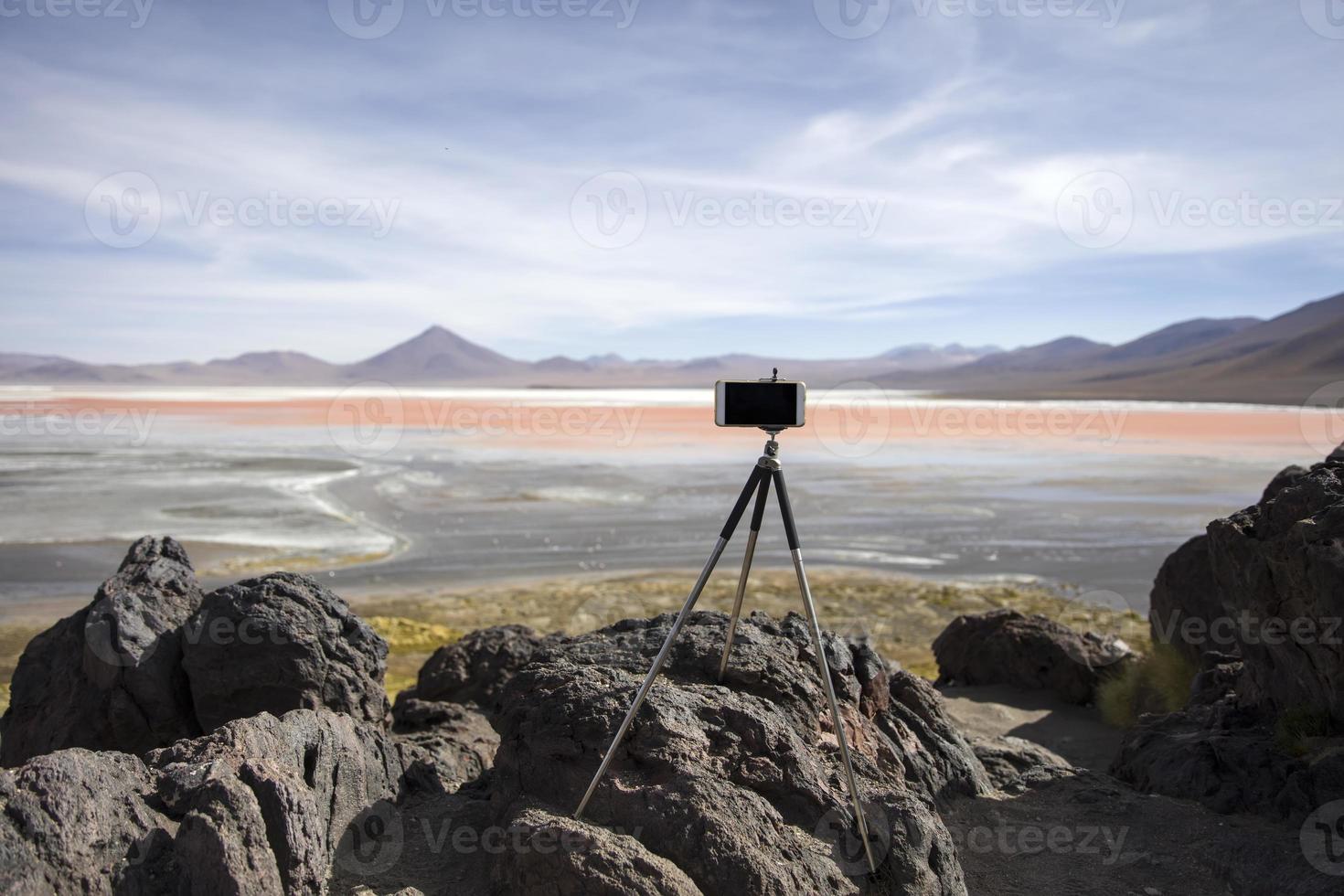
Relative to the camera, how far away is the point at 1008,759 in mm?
6434

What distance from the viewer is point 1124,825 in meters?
5.27

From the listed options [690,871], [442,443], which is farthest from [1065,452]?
[690,871]

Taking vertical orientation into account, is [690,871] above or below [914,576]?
above

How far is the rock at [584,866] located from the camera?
3.58 metres

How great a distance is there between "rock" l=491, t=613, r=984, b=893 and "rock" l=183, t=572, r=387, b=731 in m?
1.54

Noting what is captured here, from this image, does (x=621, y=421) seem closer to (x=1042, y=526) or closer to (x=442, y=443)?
(x=442, y=443)

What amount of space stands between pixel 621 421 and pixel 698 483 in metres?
32.3

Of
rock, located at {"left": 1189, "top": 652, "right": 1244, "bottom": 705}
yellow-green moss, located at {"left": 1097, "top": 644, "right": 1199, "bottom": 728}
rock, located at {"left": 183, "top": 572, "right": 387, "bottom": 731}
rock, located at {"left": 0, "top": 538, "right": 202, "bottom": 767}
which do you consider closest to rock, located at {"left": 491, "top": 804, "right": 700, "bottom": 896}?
rock, located at {"left": 183, "top": 572, "right": 387, "bottom": 731}

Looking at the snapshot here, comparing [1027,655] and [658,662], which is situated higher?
[658,662]

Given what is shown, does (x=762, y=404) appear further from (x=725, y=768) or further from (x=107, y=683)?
(x=107, y=683)

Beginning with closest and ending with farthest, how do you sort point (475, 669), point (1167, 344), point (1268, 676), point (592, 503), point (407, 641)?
point (1268, 676) → point (475, 669) → point (407, 641) → point (592, 503) → point (1167, 344)

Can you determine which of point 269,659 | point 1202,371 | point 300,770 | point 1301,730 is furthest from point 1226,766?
point 1202,371

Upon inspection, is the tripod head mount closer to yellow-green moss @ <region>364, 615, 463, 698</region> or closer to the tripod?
the tripod

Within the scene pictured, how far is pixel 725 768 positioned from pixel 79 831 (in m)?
2.54
